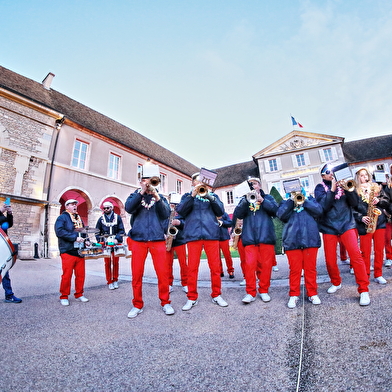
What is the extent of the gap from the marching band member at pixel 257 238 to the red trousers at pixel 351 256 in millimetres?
867

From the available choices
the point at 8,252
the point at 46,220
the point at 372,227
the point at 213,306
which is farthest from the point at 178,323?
the point at 46,220

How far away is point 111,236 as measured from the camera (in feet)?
18.2

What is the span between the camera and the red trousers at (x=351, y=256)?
3131 mm

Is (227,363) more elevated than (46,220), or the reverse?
(46,220)

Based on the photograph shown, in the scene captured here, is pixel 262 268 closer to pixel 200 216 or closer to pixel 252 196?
pixel 252 196

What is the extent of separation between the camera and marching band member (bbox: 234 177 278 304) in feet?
12.2

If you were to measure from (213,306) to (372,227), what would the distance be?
3092 millimetres

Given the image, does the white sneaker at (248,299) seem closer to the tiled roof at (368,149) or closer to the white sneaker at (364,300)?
the white sneaker at (364,300)

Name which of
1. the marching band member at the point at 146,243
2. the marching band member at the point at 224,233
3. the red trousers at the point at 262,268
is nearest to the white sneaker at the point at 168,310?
the marching band member at the point at 146,243

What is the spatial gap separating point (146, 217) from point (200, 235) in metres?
0.94

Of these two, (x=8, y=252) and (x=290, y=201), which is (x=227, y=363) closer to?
(x=8, y=252)

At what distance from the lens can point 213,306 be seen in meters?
3.60

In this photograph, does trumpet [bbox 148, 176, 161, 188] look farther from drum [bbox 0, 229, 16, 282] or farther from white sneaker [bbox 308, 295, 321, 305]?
white sneaker [bbox 308, 295, 321, 305]

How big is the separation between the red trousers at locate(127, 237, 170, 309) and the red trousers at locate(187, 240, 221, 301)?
397 millimetres
